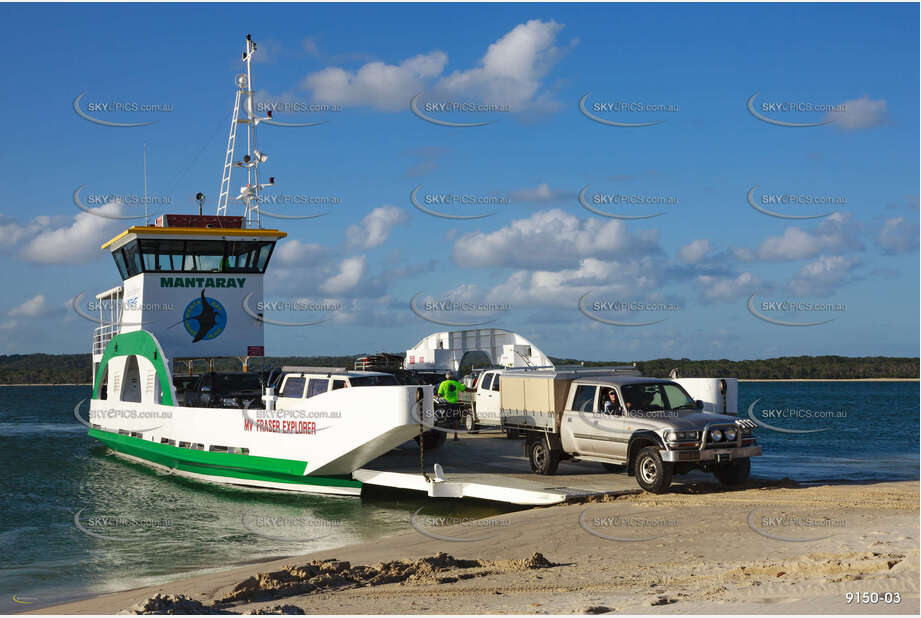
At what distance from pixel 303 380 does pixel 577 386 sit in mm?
5943

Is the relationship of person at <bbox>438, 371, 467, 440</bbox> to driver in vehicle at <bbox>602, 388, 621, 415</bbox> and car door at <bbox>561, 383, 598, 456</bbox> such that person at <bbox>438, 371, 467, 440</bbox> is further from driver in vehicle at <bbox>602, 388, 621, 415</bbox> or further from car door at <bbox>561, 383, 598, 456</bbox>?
driver in vehicle at <bbox>602, 388, 621, 415</bbox>

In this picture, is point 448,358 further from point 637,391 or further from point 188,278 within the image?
point 637,391

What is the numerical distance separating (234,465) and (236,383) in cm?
404

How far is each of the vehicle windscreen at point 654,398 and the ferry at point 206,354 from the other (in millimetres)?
6121

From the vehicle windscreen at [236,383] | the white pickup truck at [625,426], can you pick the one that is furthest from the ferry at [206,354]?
the white pickup truck at [625,426]

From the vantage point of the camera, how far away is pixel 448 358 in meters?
33.5

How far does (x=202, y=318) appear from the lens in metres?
24.0

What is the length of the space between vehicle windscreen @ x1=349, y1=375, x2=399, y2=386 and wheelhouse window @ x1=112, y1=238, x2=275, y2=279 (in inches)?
297

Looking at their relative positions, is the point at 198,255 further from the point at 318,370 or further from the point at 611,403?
the point at 611,403

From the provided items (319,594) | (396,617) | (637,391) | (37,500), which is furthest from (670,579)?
(37,500)

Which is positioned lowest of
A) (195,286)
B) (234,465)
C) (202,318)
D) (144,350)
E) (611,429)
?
(234,465)

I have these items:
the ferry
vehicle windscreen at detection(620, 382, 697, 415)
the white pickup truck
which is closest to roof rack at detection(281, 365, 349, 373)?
the ferry

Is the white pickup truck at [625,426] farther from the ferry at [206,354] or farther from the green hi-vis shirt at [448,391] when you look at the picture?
the green hi-vis shirt at [448,391]

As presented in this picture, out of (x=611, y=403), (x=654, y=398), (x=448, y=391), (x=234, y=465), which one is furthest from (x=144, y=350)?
(x=654, y=398)
